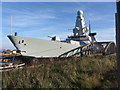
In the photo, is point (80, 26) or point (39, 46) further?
point (80, 26)

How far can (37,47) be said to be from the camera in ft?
48.8

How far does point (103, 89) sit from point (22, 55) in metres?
11.3

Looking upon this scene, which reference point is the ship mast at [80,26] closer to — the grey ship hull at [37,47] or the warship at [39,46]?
the warship at [39,46]

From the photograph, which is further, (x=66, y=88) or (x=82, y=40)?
(x=82, y=40)

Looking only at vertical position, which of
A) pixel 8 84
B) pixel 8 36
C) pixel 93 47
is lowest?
pixel 8 84

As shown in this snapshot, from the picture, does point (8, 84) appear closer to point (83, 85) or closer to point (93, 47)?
point (83, 85)

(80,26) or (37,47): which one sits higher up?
(80,26)

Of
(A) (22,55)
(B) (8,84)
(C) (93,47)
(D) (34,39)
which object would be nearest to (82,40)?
(C) (93,47)

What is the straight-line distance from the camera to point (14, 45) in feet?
47.3

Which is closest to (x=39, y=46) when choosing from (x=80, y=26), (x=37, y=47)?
(x=37, y=47)

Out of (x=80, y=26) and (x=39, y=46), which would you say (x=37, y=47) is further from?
(x=80, y=26)

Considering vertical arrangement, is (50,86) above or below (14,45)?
below

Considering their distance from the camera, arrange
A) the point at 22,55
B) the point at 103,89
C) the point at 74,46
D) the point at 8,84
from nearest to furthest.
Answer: the point at 103,89 < the point at 8,84 < the point at 22,55 < the point at 74,46

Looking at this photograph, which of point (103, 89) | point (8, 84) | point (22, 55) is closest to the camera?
point (103, 89)
